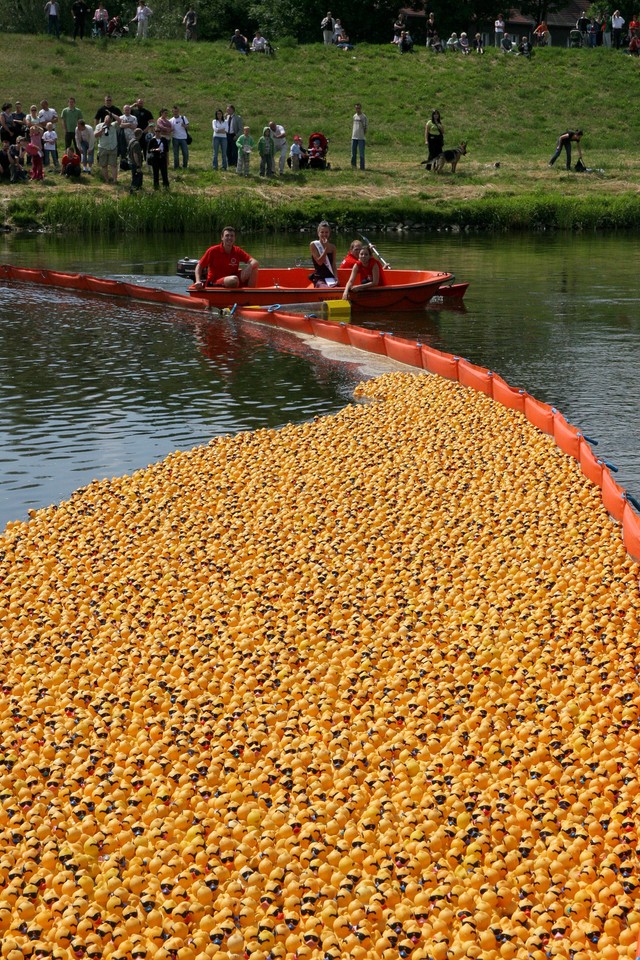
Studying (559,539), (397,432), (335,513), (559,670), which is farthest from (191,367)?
(559,670)

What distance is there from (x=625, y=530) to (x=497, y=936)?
16.5 feet

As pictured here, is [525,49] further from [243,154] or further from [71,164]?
[71,164]

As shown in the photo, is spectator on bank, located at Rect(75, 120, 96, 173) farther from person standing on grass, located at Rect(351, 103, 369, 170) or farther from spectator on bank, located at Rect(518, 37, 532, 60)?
spectator on bank, located at Rect(518, 37, 532, 60)

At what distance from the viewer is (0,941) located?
509 centimetres

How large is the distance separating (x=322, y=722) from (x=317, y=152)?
34963mm

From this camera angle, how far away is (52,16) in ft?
169

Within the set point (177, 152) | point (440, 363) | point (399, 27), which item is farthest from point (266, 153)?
point (399, 27)

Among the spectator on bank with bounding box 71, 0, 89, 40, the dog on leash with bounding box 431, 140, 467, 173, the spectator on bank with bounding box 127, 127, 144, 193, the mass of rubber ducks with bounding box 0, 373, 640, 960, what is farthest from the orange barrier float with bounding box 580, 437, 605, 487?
the spectator on bank with bounding box 71, 0, 89, 40

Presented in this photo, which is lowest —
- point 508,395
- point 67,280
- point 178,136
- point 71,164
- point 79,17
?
point 508,395

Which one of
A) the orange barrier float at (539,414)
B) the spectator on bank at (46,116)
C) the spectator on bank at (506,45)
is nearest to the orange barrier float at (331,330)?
the orange barrier float at (539,414)

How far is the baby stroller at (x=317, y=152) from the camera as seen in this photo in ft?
129

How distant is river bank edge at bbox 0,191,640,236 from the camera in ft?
110

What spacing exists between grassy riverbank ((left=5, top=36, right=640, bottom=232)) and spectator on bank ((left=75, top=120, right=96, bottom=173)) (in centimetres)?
112

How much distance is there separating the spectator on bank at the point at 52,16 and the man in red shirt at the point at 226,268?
115 ft
